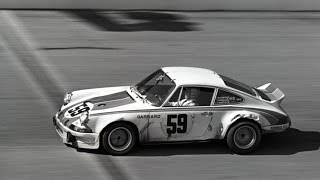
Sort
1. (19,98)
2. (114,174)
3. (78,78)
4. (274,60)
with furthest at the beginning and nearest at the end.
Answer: (274,60)
(78,78)
(19,98)
(114,174)

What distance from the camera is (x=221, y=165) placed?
8484mm

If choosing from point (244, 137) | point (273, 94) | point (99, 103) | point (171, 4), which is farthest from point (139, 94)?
point (171, 4)

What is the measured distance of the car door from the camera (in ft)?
28.1

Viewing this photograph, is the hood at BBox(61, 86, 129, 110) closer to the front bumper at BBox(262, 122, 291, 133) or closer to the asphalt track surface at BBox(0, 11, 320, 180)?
the asphalt track surface at BBox(0, 11, 320, 180)

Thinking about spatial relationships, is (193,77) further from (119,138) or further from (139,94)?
(119,138)

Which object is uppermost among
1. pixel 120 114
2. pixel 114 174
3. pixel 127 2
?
pixel 127 2

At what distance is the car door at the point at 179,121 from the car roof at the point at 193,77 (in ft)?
0.65

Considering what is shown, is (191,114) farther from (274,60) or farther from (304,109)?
(274,60)

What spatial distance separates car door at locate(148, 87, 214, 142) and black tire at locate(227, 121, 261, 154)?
1.37 ft

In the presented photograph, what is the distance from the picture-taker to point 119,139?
856cm

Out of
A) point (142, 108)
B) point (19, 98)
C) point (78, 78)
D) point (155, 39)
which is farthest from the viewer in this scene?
point (155, 39)

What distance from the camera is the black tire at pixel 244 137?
8.78m

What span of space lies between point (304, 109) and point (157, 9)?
30.9 ft

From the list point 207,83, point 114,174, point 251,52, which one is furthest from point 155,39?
point 114,174
